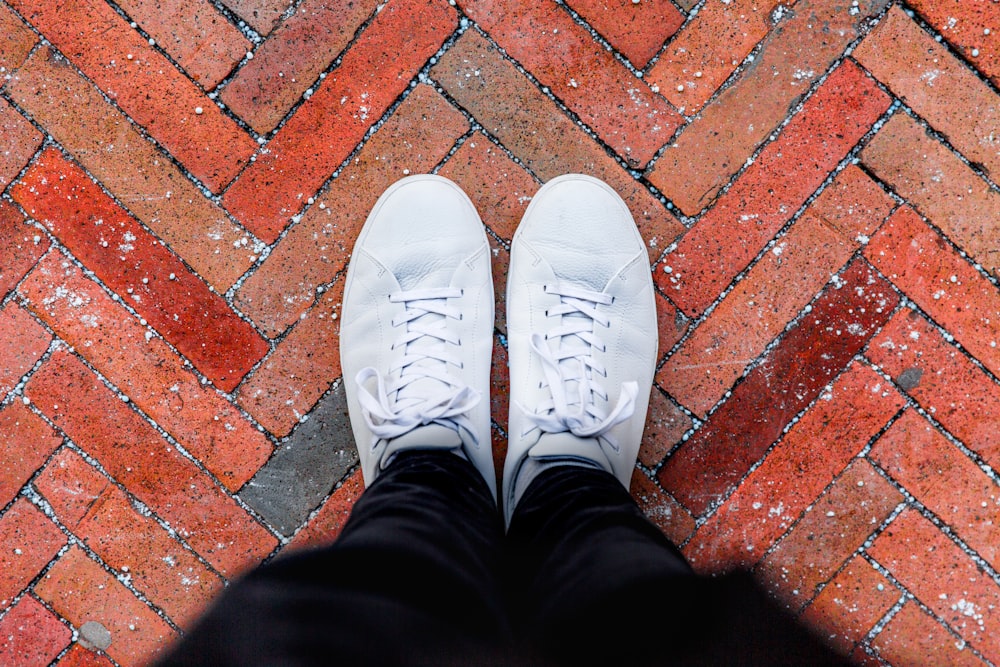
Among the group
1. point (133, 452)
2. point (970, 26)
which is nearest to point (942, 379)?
point (970, 26)

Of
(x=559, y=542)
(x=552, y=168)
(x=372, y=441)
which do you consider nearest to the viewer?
(x=559, y=542)

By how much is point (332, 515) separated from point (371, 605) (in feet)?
2.48

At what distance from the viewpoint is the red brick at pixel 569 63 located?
4.97 feet

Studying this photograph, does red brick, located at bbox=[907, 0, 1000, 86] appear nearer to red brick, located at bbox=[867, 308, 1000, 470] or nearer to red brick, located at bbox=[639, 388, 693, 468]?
red brick, located at bbox=[867, 308, 1000, 470]

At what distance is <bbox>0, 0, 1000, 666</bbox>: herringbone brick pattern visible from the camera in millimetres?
1500

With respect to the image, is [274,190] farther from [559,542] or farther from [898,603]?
[898,603]

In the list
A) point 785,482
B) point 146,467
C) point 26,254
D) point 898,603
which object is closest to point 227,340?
point 146,467

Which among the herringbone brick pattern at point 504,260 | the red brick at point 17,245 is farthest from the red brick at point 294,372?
the red brick at point 17,245

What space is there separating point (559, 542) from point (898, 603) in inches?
37.8

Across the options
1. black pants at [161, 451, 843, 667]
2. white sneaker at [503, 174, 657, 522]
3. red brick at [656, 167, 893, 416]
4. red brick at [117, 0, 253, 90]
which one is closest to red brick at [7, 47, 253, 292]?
red brick at [117, 0, 253, 90]

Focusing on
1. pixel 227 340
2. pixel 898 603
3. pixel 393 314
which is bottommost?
pixel 227 340

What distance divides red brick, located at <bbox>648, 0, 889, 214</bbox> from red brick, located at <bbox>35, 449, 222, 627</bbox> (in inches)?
59.4

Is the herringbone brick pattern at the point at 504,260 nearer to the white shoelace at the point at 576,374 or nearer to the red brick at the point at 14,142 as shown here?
the red brick at the point at 14,142

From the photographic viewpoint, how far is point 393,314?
1.54 m
